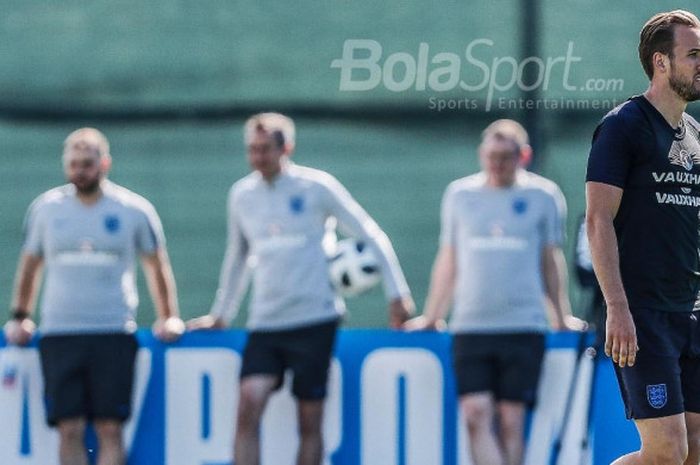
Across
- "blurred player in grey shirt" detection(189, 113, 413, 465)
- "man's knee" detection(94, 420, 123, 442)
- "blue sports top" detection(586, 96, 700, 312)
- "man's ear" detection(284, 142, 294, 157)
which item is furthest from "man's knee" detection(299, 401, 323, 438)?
"blue sports top" detection(586, 96, 700, 312)

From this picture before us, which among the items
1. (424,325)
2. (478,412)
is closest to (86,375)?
(424,325)

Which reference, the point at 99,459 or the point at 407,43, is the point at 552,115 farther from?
the point at 99,459

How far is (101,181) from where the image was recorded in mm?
7613

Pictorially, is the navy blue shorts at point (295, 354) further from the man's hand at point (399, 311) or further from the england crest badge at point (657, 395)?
the england crest badge at point (657, 395)

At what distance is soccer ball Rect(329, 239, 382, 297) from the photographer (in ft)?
25.9

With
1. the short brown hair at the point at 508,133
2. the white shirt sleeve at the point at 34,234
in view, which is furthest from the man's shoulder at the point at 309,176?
the white shirt sleeve at the point at 34,234

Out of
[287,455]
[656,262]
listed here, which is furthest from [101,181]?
[656,262]

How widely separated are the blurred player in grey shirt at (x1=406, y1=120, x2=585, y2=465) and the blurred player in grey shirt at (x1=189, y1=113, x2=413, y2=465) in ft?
1.06

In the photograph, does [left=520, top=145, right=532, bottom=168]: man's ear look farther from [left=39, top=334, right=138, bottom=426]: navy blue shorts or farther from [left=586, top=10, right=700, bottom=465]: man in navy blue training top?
[left=586, top=10, right=700, bottom=465]: man in navy blue training top

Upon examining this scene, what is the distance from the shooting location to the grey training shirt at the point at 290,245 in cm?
743

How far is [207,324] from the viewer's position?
7688 mm

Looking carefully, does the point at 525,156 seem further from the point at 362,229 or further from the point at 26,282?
the point at 26,282

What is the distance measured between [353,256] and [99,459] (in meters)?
1.58

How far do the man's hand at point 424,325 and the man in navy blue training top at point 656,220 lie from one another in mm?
2444
